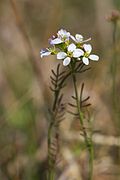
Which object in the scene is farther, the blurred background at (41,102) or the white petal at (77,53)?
the blurred background at (41,102)

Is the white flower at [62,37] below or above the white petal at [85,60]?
above

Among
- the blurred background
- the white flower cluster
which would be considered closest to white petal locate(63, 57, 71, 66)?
the white flower cluster

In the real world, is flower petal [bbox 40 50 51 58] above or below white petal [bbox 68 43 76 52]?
below

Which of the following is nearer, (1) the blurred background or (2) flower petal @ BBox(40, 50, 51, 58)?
(2) flower petal @ BBox(40, 50, 51, 58)

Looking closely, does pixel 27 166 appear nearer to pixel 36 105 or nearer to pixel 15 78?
pixel 36 105

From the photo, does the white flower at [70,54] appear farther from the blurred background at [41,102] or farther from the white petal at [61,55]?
the blurred background at [41,102]

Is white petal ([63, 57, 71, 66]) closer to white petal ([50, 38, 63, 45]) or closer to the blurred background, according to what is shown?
white petal ([50, 38, 63, 45])

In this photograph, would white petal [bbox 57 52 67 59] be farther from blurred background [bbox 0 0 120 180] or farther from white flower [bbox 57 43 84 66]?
A: blurred background [bbox 0 0 120 180]

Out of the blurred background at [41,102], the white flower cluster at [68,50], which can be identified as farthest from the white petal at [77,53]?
the blurred background at [41,102]
